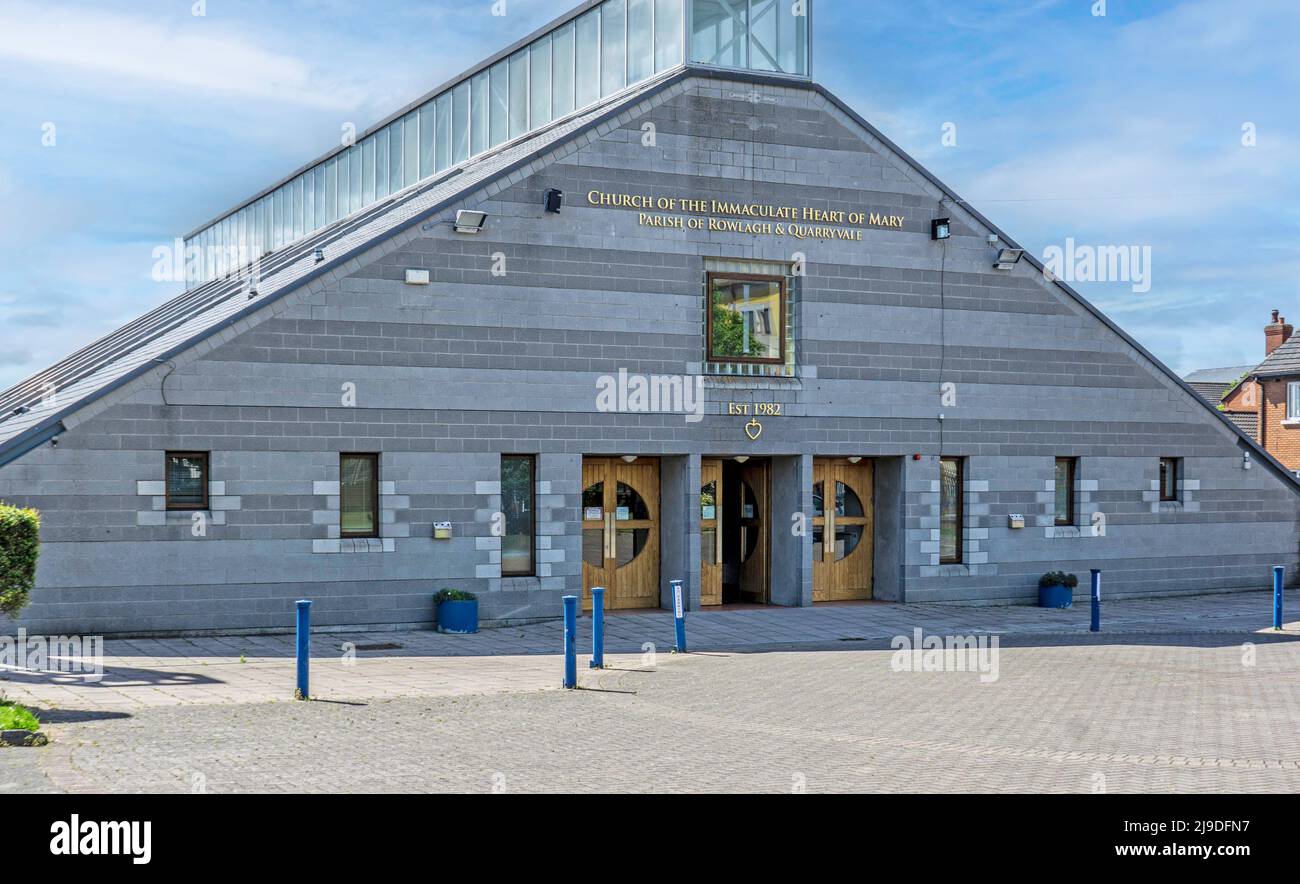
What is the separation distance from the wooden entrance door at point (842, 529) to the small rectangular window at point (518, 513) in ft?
17.0

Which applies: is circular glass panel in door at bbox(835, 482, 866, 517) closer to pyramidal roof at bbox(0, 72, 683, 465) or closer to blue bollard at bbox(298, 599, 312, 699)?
A: pyramidal roof at bbox(0, 72, 683, 465)

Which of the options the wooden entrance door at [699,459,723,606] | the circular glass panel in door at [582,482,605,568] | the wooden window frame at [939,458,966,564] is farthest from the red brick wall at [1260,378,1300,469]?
the circular glass panel in door at [582,482,605,568]

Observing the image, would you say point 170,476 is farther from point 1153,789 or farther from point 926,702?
point 1153,789

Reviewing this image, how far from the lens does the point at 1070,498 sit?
24719 mm

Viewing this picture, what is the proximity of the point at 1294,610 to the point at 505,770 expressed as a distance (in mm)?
18332

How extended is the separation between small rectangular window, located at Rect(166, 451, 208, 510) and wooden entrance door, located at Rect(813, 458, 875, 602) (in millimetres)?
9891

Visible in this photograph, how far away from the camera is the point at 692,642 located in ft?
61.6

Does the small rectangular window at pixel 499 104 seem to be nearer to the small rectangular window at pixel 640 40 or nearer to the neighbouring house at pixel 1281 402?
the small rectangular window at pixel 640 40

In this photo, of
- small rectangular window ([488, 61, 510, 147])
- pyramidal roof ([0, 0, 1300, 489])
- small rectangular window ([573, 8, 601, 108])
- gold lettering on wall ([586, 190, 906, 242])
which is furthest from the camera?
small rectangular window ([488, 61, 510, 147])

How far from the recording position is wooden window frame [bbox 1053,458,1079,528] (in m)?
24.6

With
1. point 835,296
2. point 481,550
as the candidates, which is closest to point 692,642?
point 481,550

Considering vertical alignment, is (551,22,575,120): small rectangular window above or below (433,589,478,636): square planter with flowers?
above

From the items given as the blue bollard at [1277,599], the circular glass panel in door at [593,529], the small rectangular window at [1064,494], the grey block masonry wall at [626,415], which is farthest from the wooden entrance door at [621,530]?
the blue bollard at [1277,599]

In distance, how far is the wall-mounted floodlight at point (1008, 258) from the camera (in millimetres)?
23672
